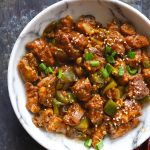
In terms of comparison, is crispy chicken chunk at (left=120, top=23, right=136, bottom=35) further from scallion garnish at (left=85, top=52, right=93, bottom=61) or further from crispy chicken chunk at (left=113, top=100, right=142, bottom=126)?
crispy chicken chunk at (left=113, top=100, right=142, bottom=126)

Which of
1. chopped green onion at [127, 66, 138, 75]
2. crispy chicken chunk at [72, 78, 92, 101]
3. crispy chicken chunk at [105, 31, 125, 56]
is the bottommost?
crispy chicken chunk at [72, 78, 92, 101]

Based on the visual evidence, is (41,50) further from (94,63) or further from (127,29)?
(127,29)

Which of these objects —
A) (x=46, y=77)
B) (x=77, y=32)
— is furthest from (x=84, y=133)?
(x=77, y=32)

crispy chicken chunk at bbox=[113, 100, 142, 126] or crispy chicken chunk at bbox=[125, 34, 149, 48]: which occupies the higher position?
crispy chicken chunk at bbox=[125, 34, 149, 48]

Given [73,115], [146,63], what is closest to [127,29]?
[146,63]

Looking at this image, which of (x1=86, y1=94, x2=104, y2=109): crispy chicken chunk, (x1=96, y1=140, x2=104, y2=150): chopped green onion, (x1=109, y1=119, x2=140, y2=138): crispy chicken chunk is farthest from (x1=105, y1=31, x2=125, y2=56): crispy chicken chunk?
(x1=96, y1=140, x2=104, y2=150): chopped green onion

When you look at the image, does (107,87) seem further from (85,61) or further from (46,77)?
(46,77)

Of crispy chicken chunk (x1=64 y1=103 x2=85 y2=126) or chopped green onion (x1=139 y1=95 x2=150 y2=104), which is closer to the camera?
crispy chicken chunk (x1=64 y1=103 x2=85 y2=126)
